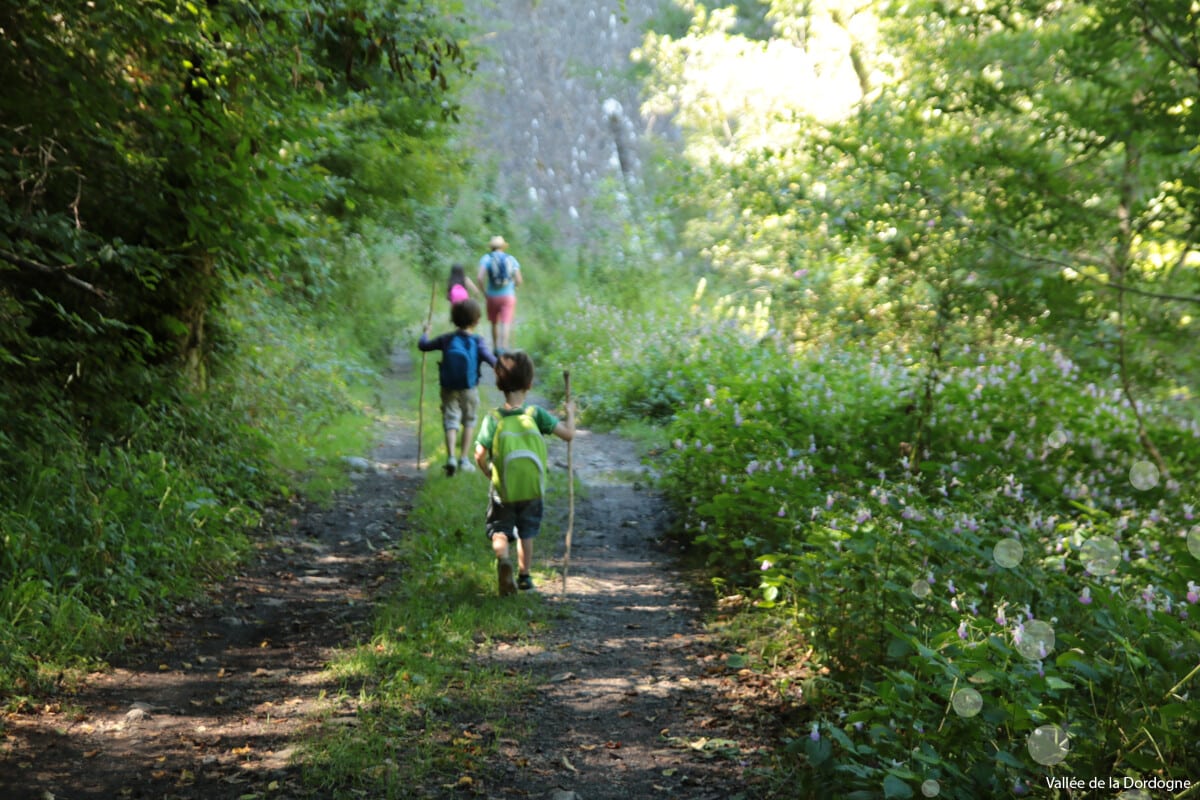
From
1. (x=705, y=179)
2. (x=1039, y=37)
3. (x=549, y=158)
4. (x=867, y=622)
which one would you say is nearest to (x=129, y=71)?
(x=867, y=622)

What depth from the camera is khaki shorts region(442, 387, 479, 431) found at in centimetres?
927

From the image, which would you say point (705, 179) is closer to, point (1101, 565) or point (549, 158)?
point (1101, 565)

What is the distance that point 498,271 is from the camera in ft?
43.9

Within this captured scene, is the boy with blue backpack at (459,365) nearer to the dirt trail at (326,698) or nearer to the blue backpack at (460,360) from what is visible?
the blue backpack at (460,360)

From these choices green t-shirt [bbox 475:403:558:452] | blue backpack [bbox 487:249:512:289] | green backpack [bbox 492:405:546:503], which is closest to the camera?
green backpack [bbox 492:405:546:503]

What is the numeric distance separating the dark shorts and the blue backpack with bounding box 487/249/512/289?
7.53 meters

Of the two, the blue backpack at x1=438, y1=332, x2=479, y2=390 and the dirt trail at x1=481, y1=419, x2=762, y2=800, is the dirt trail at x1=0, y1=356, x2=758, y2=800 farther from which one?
Answer: the blue backpack at x1=438, y1=332, x2=479, y2=390

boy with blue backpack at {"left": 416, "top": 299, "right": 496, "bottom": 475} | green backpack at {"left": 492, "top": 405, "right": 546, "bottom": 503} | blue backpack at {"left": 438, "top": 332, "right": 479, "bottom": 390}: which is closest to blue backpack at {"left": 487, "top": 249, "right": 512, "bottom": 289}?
boy with blue backpack at {"left": 416, "top": 299, "right": 496, "bottom": 475}

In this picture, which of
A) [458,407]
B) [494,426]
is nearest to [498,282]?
[458,407]

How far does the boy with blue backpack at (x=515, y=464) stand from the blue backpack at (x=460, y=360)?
2.76 metres

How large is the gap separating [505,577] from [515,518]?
0.39 meters

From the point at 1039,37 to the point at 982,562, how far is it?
13.5ft

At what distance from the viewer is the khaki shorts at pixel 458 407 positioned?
365 inches

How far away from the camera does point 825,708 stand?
14.3 ft
